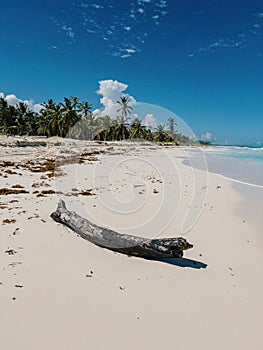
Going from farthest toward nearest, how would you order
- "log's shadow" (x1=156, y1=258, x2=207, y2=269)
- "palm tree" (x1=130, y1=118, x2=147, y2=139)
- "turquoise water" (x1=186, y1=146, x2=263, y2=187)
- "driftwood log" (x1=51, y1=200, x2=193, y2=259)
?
1. "palm tree" (x1=130, y1=118, x2=147, y2=139)
2. "turquoise water" (x1=186, y1=146, x2=263, y2=187)
3. "log's shadow" (x1=156, y1=258, x2=207, y2=269)
4. "driftwood log" (x1=51, y1=200, x2=193, y2=259)

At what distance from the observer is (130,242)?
4656mm

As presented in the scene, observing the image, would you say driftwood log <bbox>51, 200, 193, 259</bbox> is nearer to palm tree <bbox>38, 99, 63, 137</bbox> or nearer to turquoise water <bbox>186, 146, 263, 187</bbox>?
turquoise water <bbox>186, 146, 263, 187</bbox>

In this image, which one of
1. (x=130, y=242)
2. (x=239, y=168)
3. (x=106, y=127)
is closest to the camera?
(x=130, y=242)

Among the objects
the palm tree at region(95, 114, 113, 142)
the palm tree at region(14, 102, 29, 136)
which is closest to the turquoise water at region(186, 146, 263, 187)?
the palm tree at region(95, 114, 113, 142)

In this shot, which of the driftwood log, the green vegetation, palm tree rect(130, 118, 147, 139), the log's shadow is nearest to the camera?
the driftwood log

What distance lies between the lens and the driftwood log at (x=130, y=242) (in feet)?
14.2

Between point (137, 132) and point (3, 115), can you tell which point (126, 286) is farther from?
point (137, 132)

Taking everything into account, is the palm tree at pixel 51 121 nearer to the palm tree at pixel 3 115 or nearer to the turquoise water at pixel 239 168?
the palm tree at pixel 3 115

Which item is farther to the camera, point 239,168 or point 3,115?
point 3,115

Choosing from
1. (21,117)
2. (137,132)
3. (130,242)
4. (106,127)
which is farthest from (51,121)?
(130,242)

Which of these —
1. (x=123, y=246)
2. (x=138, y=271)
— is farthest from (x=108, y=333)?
(x=123, y=246)

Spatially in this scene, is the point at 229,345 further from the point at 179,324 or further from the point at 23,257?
the point at 23,257

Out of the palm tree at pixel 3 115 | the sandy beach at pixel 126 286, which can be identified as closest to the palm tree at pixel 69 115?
the palm tree at pixel 3 115

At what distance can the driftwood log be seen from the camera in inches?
170
